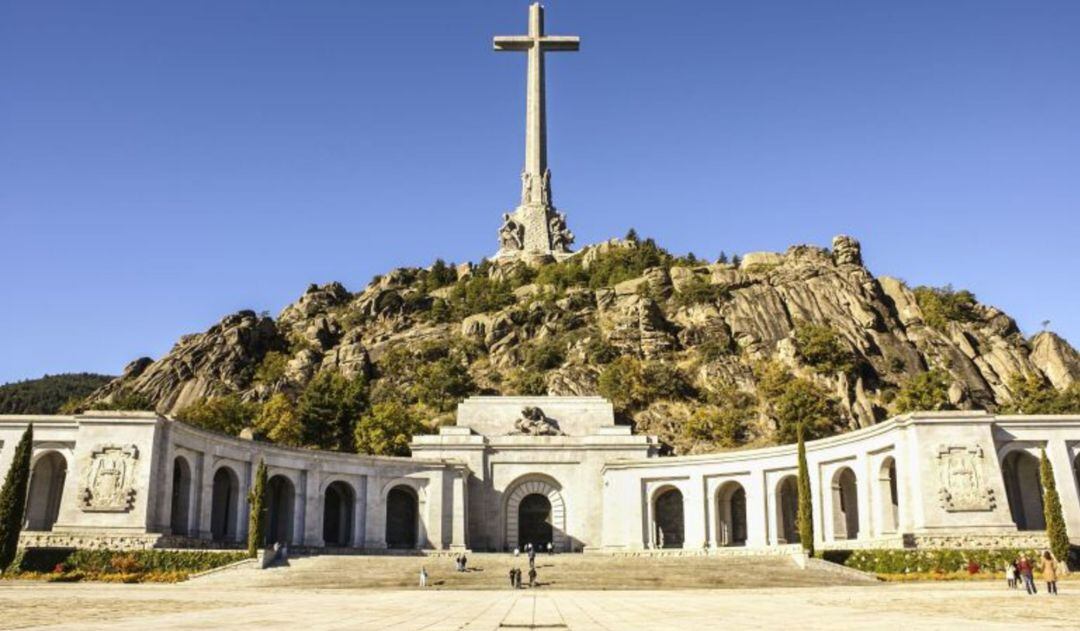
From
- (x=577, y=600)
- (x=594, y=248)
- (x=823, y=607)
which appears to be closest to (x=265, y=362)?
(x=594, y=248)

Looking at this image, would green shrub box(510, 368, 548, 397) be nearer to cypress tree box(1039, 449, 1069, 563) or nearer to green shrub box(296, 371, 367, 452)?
green shrub box(296, 371, 367, 452)

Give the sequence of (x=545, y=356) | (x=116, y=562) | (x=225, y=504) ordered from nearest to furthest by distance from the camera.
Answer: (x=116, y=562) → (x=225, y=504) → (x=545, y=356)

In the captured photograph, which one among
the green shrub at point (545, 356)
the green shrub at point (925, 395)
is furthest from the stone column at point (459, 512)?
the green shrub at point (925, 395)

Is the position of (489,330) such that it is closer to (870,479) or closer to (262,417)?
(262,417)

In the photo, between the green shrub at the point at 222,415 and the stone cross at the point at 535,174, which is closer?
the green shrub at the point at 222,415

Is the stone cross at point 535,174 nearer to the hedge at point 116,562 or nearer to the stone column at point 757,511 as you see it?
the stone column at point 757,511

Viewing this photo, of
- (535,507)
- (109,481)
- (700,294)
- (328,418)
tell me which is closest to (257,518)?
(109,481)

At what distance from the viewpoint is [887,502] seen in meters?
43.0

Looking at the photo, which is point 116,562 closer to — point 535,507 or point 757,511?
point 535,507

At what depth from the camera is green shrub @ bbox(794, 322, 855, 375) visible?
82312mm

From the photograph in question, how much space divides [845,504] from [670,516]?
35.9ft

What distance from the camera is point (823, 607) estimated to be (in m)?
21.8

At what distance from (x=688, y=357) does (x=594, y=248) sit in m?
27.4

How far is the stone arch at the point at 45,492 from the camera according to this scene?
1751 inches
